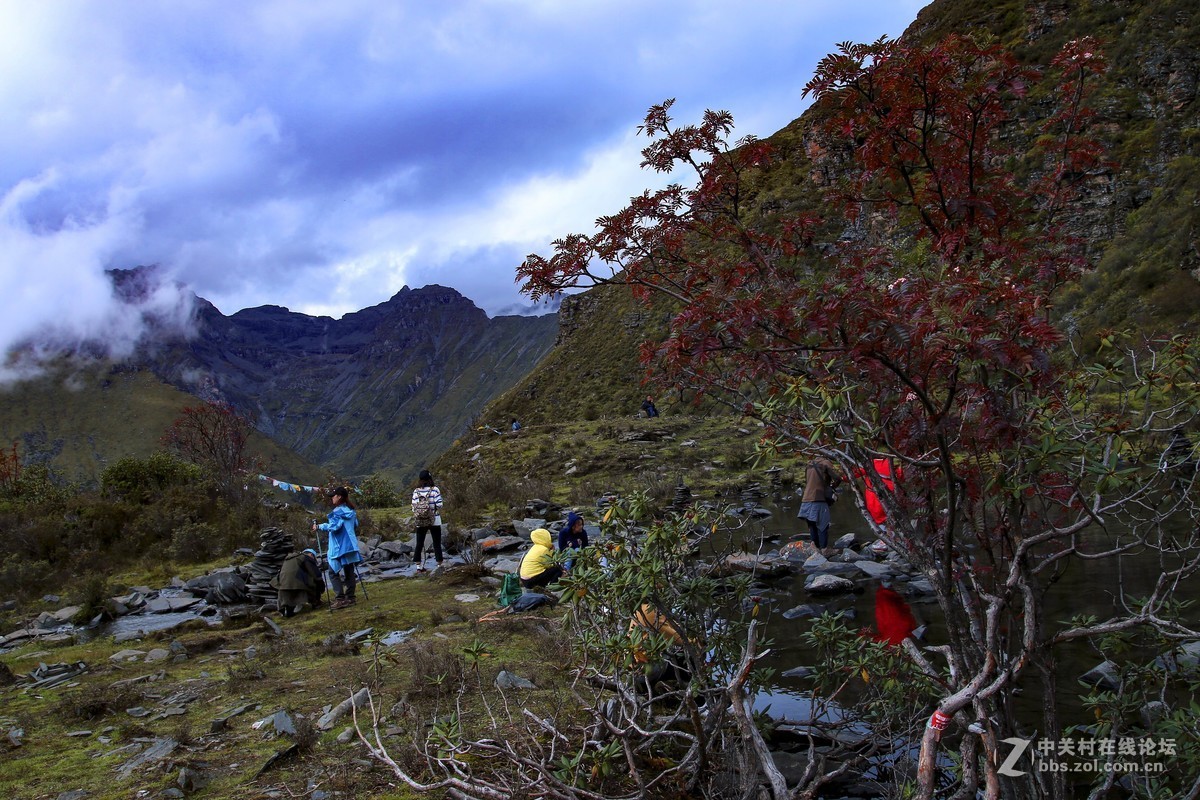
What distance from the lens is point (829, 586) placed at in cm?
985

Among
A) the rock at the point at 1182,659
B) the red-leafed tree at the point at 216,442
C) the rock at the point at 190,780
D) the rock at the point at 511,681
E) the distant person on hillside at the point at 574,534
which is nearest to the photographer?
the rock at the point at 1182,659

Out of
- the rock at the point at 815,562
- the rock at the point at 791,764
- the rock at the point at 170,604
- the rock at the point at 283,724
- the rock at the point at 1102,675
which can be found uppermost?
the rock at the point at 283,724

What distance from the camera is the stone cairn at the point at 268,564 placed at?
11.5m

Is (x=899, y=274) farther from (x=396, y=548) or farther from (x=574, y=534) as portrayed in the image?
(x=396, y=548)

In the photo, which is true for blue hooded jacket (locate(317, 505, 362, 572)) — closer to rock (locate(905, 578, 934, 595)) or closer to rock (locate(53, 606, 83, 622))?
rock (locate(53, 606, 83, 622))

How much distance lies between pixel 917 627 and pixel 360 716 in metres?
5.40

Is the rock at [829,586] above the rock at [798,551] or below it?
above

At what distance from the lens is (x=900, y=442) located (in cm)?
404

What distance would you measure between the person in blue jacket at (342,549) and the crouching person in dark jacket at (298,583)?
0.27 metres

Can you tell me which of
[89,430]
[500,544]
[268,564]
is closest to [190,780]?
[268,564]

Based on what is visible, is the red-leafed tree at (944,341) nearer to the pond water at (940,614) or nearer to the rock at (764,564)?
the pond water at (940,614)

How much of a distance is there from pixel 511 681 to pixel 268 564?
7.24 meters

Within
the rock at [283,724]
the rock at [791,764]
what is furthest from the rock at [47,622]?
the rock at [791,764]

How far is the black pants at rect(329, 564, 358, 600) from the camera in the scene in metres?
10.9
